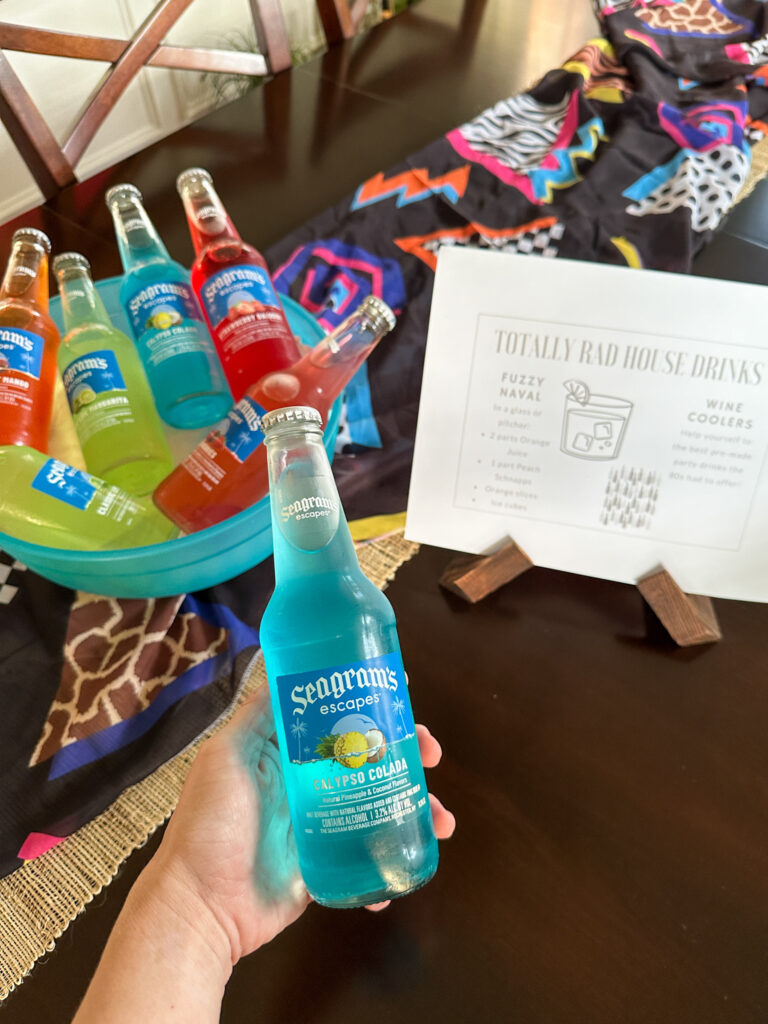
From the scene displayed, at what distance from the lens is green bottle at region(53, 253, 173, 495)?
662 mm

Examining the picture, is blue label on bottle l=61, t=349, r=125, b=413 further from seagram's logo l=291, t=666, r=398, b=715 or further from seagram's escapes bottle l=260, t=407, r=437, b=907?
seagram's logo l=291, t=666, r=398, b=715

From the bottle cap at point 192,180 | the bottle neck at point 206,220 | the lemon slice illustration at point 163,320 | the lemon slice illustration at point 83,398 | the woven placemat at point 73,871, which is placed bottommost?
the woven placemat at point 73,871

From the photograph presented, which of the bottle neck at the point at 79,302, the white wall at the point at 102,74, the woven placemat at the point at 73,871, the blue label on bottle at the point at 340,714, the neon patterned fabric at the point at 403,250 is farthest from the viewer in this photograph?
the white wall at the point at 102,74

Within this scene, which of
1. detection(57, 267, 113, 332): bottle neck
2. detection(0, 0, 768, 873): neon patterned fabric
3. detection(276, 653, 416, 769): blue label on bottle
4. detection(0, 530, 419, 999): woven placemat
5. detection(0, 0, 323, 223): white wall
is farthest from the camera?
detection(0, 0, 323, 223): white wall

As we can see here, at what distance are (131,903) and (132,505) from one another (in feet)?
0.98

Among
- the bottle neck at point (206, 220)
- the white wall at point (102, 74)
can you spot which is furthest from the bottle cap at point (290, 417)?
the white wall at point (102, 74)

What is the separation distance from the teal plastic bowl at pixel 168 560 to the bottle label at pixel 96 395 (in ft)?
0.44

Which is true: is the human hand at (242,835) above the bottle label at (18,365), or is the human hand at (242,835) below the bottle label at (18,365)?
below

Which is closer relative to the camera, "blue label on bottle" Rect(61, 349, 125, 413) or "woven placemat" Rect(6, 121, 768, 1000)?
"woven placemat" Rect(6, 121, 768, 1000)

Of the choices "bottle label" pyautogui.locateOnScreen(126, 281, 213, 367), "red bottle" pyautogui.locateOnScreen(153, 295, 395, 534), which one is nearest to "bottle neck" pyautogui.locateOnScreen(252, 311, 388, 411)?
"red bottle" pyautogui.locateOnScreen(153, 295, 395, 534)

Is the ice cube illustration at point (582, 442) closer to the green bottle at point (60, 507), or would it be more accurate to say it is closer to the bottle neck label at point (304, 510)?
the bottle neck label at point (304, 510)

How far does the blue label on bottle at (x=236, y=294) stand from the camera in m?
0.68

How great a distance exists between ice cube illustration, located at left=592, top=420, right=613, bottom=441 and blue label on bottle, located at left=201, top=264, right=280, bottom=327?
312 mm

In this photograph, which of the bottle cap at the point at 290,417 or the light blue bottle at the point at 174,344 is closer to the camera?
the bottle cap at the point at 290,417
